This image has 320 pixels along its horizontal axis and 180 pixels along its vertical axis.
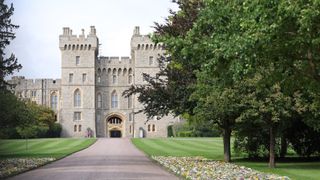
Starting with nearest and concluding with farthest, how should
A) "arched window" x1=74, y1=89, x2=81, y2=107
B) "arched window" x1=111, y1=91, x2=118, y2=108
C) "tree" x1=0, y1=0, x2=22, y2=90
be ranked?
"tree" x1=0, y1=0, x2=22, y2=90 → "arched window" x1=74, y1=89, x2=81, y2=107 → "arched window" x1=111, y1=91, x2=118, y2=108

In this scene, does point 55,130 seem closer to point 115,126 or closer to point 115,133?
point 115,126

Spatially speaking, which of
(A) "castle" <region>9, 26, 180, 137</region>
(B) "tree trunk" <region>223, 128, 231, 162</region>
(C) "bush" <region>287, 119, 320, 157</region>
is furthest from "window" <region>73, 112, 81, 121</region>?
(B) "tree trunk" <region>223, 128, 231, 162</region>

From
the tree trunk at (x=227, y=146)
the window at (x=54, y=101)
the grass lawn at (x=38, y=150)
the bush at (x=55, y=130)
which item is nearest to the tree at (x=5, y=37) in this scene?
the grass lawn at (x=38, y=150)

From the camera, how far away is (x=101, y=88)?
97688 mm

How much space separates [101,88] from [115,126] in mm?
7279

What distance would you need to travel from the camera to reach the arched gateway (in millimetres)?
97312

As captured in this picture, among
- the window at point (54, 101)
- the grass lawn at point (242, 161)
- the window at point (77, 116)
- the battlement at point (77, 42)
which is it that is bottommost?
the grass lawn at point (242, 161)

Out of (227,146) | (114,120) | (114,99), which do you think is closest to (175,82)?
(227,146)

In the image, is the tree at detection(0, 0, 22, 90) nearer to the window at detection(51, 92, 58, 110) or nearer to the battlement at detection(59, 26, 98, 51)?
the battlement at detection(59, 26, 98, 51)

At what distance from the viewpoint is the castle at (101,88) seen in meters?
93.4

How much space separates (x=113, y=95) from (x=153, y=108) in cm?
6735

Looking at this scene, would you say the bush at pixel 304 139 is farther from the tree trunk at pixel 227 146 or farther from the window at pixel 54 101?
the window at pixel 54 101

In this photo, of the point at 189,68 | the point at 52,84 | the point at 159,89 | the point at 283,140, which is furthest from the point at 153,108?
the point at 52,84

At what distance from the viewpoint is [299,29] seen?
12.1 m
